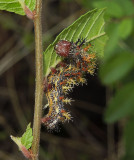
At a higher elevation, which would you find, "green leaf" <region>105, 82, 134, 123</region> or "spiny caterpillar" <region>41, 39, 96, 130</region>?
"green leaf" <region>105, 82, 134, 123</region>

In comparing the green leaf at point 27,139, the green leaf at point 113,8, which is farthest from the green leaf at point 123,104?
the green leaf at point 27,139

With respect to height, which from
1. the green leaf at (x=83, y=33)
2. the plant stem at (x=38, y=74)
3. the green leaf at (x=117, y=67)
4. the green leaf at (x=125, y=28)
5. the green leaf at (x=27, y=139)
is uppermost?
the green leaf at (x=125, y=28)

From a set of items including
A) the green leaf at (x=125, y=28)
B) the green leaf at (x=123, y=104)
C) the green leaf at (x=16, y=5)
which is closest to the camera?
the green leaf at (x=16, y=5)

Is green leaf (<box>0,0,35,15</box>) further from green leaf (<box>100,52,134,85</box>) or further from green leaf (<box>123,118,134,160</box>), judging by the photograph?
green leaf (<box>123,118,134,160</box>)

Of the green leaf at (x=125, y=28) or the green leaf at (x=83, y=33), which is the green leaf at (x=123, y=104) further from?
the green leaf at (x=83, y=33)

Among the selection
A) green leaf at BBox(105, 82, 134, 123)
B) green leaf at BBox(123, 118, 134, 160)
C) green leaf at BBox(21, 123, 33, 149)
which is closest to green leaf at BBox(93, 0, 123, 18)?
green leaf at BBox(105, 82, 134, 123)

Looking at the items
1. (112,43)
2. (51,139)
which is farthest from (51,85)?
(51,139)

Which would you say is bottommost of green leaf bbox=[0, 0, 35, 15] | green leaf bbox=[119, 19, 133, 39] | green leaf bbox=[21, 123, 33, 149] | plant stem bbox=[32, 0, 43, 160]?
green leaf bbox=[21, 123, 33, 149]
